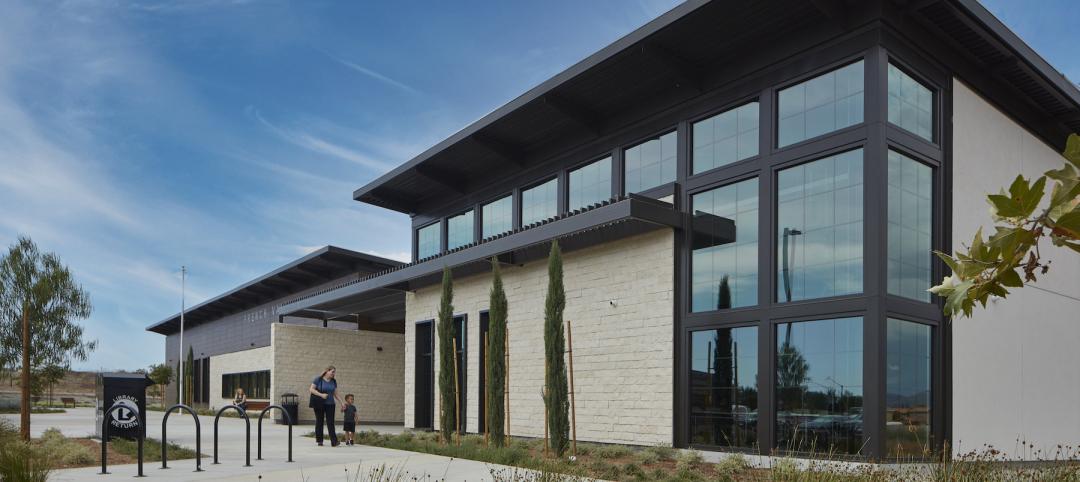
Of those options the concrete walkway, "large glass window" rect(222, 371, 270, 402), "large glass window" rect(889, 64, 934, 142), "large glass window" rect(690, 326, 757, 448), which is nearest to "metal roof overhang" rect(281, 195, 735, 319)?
"large glass window" rect(690, 326, 757, 448)

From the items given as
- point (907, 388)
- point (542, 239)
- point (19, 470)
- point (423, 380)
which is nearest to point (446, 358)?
point (542, 239)

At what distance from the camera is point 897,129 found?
14422 millimetres

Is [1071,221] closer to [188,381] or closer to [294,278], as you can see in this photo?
[294,278]

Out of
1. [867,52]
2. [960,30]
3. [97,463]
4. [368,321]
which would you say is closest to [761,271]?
[867,52]

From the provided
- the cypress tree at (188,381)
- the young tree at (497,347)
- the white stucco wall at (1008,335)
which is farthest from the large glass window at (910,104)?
the cypress tree at (188,381)

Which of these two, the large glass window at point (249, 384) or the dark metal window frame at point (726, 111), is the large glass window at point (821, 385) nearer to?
the dark metal window frame at point (726, 111)

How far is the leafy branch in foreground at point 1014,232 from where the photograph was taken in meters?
2.38

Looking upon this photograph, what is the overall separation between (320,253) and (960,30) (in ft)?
85.1

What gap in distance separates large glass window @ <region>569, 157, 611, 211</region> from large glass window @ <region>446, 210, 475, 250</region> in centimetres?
481

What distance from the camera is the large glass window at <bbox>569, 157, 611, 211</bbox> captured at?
19734 millimetres

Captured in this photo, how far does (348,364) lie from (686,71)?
67.1 feet

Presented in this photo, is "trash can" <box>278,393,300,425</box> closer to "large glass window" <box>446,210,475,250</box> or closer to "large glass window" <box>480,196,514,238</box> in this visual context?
"large glass window" <box>446,210,475,250</box>

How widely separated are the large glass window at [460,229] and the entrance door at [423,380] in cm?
262

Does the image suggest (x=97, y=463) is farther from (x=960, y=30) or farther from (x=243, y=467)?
(x=960, y=30)
